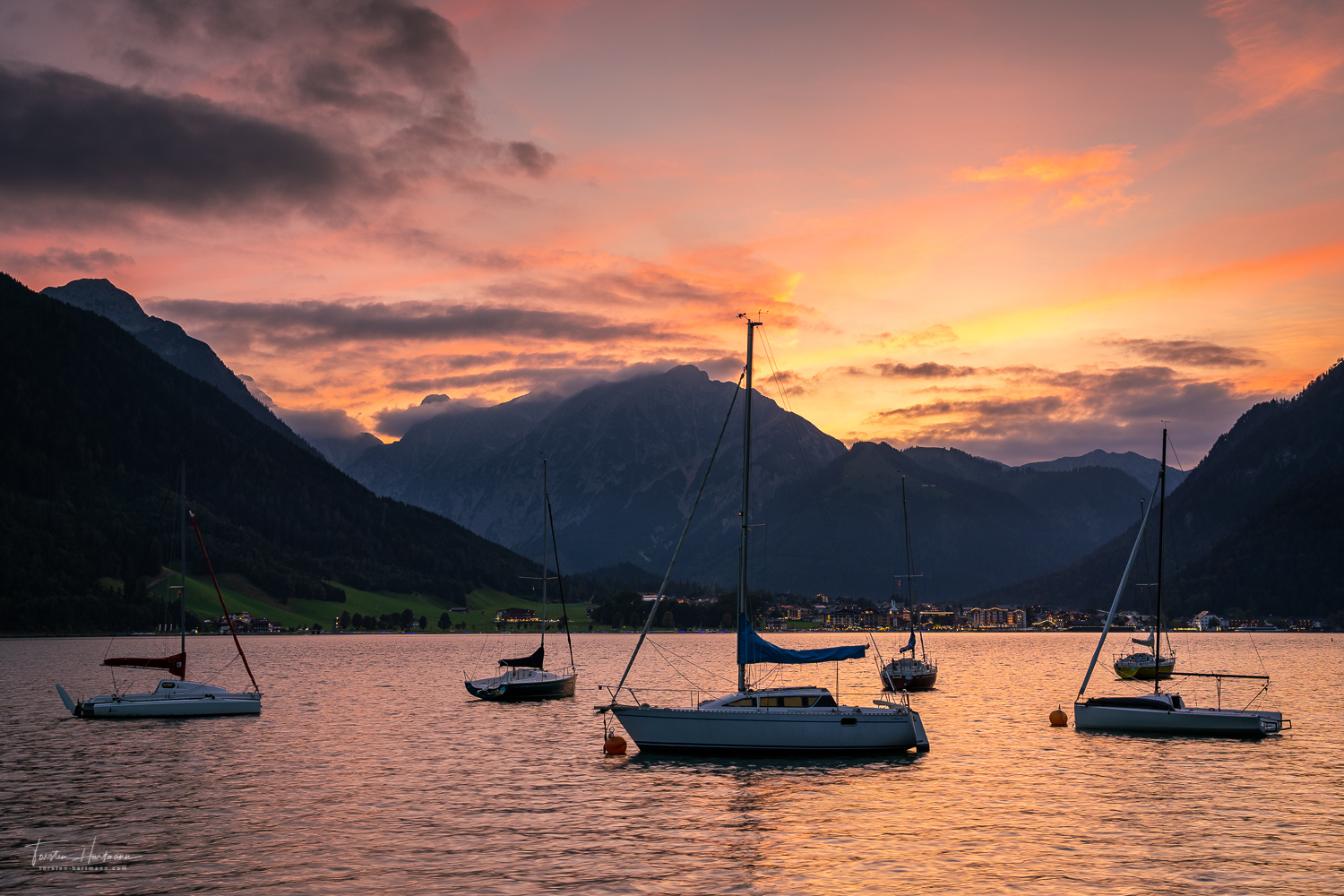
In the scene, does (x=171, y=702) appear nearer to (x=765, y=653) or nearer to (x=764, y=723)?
(x=765, y=653)

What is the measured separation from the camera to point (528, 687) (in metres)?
111

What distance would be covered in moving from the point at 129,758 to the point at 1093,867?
59318 millimetres

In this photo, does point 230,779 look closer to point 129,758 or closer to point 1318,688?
point 129,758

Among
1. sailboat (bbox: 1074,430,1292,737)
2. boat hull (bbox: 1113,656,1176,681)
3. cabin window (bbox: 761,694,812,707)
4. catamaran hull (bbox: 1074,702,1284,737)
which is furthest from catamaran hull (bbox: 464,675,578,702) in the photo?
boat hull (bbox: 1113,656,1176,681)

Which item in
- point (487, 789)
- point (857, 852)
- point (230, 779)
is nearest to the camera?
point (857, 852)

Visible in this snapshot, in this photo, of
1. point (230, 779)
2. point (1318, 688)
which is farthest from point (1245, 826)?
point (1318, 688)

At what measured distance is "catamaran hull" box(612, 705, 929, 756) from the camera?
2388 inches

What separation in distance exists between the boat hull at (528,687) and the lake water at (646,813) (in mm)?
21219

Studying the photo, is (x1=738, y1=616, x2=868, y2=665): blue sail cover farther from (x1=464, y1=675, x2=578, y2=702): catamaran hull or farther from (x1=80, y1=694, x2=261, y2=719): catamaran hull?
(x1=80, y1=694, x2=261, y2=719): catamaran hull

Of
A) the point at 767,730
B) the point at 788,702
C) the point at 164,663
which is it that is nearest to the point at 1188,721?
the point at 788,702

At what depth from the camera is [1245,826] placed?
45.9 meters

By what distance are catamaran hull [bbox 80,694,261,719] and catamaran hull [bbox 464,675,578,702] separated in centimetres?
2467

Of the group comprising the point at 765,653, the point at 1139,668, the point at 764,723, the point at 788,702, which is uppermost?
the point at 765,653

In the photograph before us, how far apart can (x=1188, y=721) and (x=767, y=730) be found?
35.6m
